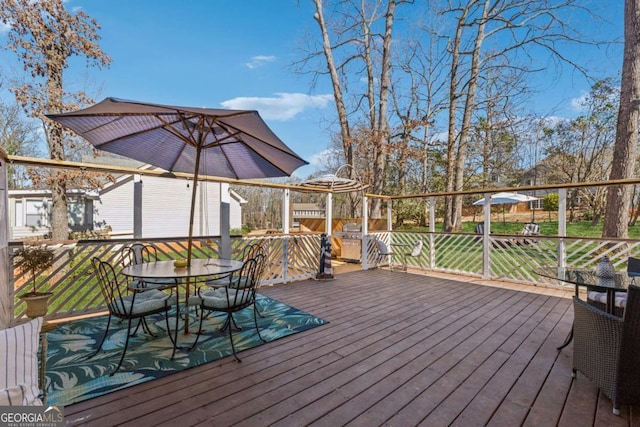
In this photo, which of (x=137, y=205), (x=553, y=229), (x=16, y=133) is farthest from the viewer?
(x=553, y=229)

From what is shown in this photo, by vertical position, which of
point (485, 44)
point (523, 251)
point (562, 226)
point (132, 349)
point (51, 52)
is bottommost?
point (132, 349)

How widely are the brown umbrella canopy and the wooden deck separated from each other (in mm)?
1855

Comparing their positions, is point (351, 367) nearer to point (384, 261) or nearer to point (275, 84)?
point (384, 261)

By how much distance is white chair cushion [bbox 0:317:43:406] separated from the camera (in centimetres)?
119

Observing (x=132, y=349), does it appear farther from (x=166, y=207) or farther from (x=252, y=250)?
(x=166, y=207)

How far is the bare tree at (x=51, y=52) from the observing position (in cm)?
720

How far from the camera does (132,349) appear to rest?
106 inches

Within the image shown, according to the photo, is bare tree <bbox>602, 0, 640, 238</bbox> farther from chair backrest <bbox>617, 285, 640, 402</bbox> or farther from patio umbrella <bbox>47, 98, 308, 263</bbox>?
patio umbrella <bbox>47, 98, 308, 263</bbox>

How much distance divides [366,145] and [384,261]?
459cm

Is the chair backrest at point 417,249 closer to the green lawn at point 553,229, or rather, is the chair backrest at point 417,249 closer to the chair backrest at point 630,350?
the chair backrest at point 630,350

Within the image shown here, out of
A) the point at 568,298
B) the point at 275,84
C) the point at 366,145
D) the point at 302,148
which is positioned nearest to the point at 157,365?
the point at 568,298

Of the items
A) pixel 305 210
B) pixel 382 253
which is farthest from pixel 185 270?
pixel 305 210

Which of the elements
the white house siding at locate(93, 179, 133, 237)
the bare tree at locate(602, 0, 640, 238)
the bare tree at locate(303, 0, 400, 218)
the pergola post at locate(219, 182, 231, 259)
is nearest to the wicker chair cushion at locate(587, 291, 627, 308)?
the bare tree at locate(602, 0, 640, 238)

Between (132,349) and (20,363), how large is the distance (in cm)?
157
